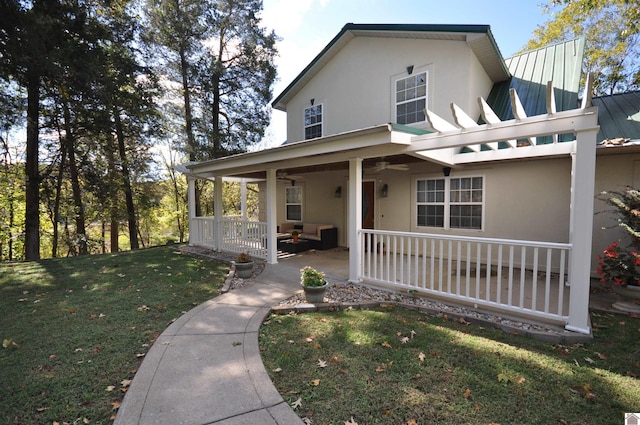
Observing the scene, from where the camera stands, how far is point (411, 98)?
8211 mm

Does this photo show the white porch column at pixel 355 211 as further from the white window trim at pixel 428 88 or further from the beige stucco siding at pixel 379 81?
the beige stucco siding at pixel 379 81

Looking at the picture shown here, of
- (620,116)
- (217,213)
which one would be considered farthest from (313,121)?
(620,116)

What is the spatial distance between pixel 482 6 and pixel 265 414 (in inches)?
525

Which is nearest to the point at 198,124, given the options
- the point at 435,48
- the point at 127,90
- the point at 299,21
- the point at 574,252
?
the point at 127,90

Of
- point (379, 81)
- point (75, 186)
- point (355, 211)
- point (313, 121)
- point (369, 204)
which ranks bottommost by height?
point (355, 211)

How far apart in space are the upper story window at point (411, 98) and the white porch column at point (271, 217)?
410 cm

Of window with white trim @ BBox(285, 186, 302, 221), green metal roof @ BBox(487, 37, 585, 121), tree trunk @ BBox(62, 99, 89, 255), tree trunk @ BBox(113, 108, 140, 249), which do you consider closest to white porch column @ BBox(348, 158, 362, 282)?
green metal roof @ BBox(487, 37, 585, 121)

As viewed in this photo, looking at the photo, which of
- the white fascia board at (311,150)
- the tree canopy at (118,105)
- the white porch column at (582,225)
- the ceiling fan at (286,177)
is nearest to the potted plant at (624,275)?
the white porch column at (582,225)

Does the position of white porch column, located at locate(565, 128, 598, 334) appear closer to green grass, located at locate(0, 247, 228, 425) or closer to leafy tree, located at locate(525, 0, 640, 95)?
green grass, located at locate(0, 247, 228, 425)

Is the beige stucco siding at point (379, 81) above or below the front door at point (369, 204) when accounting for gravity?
above

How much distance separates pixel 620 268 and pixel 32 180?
1596cm

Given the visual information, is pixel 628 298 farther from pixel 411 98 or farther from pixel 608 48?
pixel 608 48

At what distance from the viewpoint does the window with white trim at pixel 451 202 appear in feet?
25.7

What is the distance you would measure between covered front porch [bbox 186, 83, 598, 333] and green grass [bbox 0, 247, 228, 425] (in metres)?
2.84
